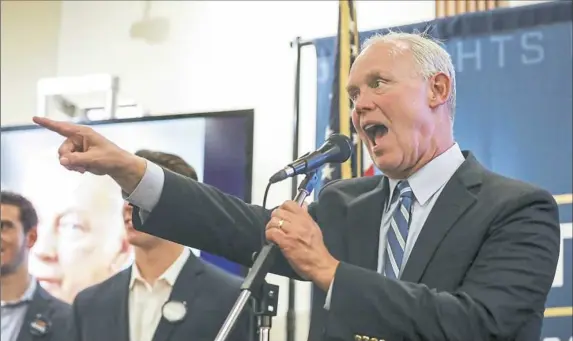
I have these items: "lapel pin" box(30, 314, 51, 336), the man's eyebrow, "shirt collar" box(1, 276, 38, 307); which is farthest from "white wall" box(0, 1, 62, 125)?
the man's eyebrow

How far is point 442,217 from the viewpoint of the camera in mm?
1638

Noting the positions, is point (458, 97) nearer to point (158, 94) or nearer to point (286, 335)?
point (286, 335)

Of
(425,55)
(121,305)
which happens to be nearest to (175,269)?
(121,305)

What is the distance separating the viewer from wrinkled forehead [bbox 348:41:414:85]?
1760 mm

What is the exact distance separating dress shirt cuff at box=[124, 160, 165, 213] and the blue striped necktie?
503 mm

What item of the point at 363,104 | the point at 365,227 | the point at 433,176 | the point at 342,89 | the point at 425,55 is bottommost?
the point at 365,227

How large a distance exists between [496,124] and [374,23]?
104 cm

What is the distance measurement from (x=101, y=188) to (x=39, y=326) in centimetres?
66

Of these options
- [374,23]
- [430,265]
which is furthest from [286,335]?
[430,265]

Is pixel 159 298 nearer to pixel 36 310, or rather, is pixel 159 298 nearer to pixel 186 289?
pixel 186 289

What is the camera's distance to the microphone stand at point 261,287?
1.39 m

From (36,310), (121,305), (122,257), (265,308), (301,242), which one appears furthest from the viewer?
(36,310)

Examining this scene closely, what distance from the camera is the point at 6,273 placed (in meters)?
A: 3.63

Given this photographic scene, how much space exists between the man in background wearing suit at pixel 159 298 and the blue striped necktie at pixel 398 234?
5.18 feet
